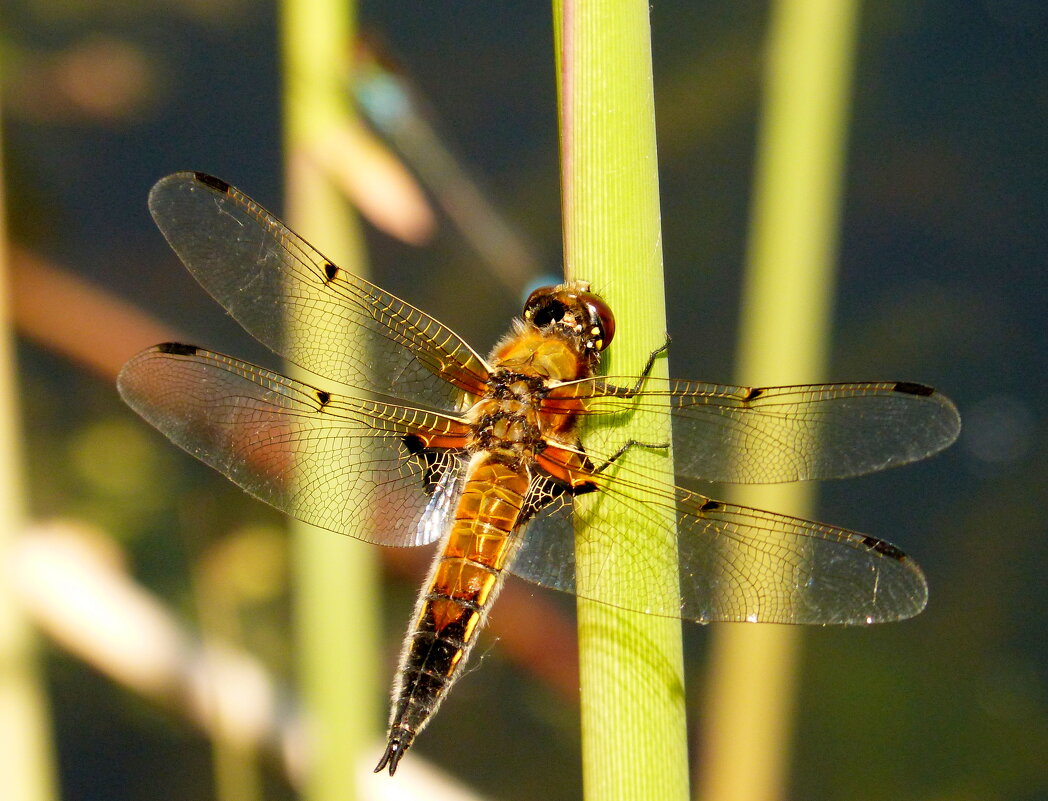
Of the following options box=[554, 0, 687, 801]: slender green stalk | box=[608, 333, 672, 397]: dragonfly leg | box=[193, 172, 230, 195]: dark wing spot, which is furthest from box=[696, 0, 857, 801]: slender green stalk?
box=[193, 172, 230, 195]: dark wing spot

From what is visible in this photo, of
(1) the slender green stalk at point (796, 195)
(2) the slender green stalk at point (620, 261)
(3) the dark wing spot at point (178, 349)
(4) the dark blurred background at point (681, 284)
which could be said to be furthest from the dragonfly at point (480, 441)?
(4) the dark blurred background at point (681, 284)

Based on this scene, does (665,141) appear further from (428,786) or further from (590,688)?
(590,688)

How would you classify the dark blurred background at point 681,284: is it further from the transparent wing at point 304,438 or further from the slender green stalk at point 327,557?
the transparent wing at point 304,438

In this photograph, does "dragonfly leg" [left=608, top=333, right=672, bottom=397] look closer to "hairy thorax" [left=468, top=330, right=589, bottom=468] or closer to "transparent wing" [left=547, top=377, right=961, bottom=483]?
"transparent wing" [left=547, top=377, right=961, bottom=483]

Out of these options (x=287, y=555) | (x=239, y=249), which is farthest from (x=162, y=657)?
(x=239, y=249)

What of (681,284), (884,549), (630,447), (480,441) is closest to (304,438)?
(480,441)

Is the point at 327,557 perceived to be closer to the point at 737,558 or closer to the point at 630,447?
the point at 630,447

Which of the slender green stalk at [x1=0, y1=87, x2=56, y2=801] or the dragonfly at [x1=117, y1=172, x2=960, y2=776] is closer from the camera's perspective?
the dragonfly at [x1=117, y1=172, x2=960, y2=776]
